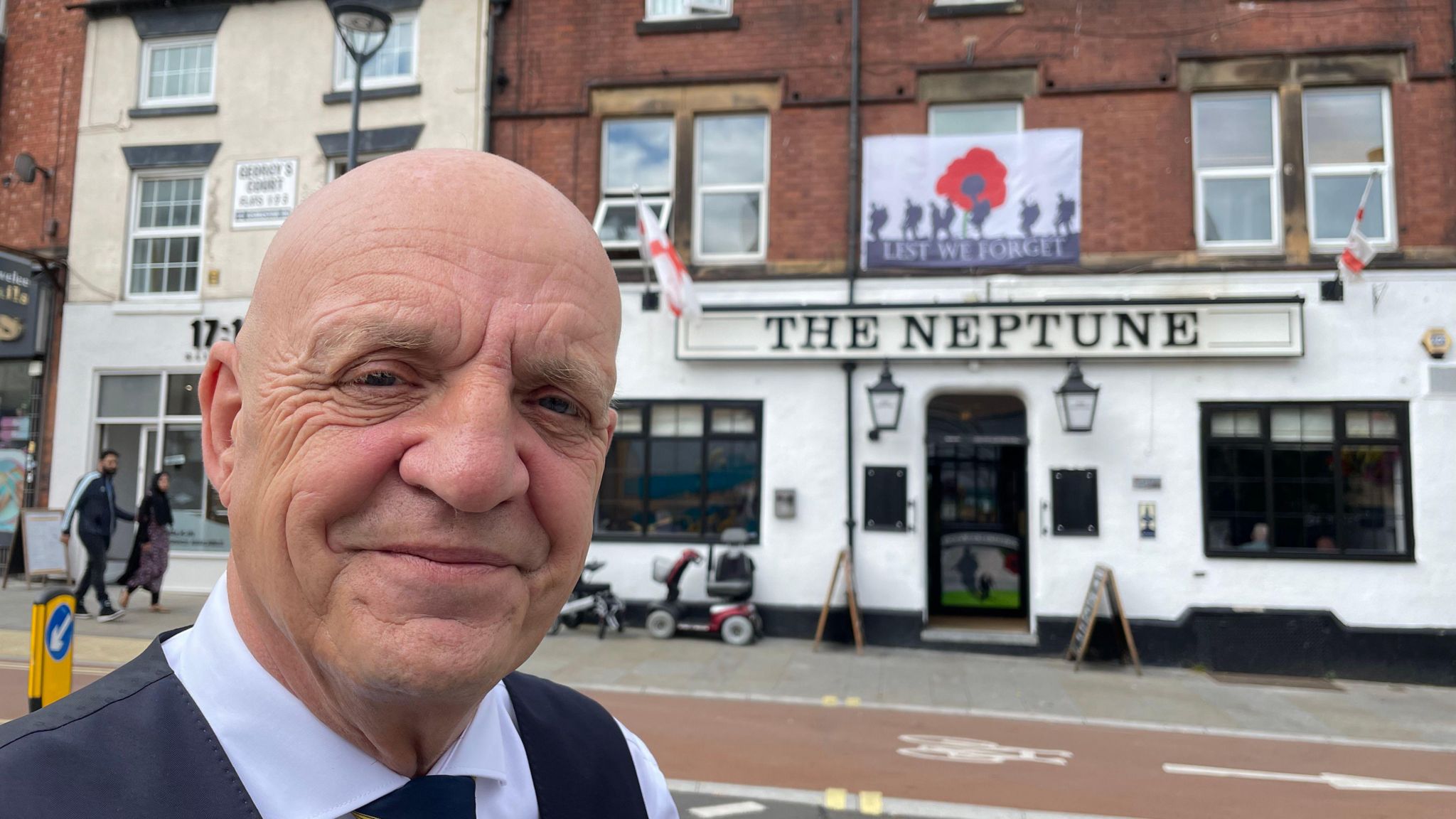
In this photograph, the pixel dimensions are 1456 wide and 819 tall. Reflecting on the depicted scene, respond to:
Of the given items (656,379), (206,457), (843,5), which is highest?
(843,5)

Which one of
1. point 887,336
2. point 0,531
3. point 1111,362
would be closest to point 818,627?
point 887,336

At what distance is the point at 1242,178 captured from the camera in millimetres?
10336

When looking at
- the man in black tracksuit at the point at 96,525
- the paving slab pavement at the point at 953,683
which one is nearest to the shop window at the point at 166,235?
the man in black tracksuit at the point at 96,525

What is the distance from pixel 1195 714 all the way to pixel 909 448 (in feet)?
13.3

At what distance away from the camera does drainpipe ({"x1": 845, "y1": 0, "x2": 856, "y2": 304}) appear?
10797 millimetres

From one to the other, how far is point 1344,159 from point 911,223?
5.06 meters

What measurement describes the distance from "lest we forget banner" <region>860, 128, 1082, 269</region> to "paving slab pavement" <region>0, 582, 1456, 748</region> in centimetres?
478

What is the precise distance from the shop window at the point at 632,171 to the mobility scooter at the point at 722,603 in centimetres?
416

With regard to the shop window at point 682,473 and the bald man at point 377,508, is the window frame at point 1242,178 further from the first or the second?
the bald man at point 377,508

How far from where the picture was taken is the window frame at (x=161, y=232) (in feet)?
41.3

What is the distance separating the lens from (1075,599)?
33.0 feet

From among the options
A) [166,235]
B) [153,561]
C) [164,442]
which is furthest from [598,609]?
[166,235]

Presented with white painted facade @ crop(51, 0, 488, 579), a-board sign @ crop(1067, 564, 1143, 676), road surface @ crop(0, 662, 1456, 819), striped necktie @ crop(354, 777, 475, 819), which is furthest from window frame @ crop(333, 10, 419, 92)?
striped necktie @ crop(354, 777, 475, 819)

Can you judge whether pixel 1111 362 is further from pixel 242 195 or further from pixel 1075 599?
pixel 242 195
